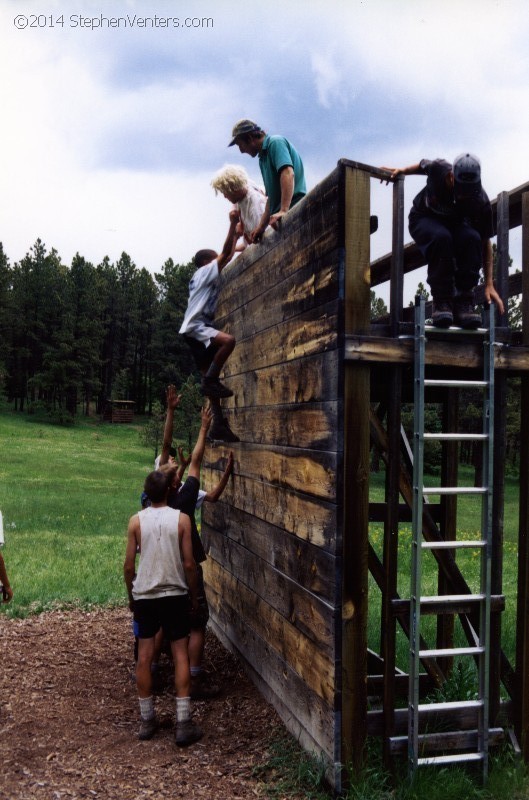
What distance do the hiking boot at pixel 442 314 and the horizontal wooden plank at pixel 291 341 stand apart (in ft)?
2.43

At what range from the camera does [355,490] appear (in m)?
4.58

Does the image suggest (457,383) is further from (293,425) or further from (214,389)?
(214,389)

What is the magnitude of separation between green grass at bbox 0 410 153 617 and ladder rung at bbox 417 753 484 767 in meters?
6.12

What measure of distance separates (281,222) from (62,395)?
184ft

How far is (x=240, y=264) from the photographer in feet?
24.1

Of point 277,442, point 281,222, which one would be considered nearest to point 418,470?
point 277,442

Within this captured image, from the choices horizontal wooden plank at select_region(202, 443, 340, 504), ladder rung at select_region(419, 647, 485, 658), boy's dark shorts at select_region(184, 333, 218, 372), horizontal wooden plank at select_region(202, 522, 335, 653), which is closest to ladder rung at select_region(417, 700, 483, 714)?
ladder rung at select_region(419, 647, 485, 658)

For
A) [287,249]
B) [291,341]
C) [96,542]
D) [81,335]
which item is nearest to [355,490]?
[291,341]

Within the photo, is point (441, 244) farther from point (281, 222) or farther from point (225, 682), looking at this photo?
point (225, 682)

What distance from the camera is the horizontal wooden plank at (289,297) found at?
472cm

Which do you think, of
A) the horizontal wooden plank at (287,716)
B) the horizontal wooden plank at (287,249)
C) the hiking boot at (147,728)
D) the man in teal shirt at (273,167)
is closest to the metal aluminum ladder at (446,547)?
the horizontal wooden plank at (287,716)

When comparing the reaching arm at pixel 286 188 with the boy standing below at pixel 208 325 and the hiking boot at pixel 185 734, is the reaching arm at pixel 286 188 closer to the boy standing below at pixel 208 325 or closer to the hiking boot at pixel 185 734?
the boy standing below at pixel 208 325

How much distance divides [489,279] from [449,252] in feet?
1.33

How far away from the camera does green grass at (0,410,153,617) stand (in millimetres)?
10609
